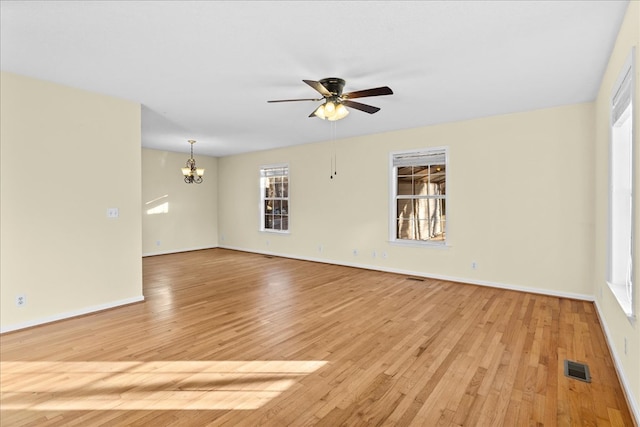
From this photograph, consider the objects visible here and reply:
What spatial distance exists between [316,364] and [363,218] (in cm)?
392

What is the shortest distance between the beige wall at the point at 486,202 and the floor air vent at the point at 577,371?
2.12 m

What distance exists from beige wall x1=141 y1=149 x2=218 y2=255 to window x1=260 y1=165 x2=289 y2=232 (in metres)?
1.73

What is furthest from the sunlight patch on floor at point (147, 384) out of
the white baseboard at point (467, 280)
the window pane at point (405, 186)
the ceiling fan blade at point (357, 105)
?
the window pane at point (405, 186)

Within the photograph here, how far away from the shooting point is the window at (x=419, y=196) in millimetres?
5359

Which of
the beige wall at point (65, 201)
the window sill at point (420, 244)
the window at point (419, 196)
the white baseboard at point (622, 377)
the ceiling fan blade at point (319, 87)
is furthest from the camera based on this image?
the window at point (419, 196)

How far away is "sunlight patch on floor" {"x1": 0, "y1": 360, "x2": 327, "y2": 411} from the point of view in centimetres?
202

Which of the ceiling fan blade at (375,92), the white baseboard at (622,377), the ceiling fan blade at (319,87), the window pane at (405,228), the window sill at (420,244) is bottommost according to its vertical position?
the white baseboard at (622,377)

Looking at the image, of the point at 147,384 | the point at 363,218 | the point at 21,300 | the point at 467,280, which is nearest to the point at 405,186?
the point at 363,218

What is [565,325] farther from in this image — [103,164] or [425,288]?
[103,164]

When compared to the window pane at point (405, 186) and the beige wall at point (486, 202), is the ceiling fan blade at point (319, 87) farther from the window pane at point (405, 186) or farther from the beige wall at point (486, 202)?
the window pane at point (405, 186)

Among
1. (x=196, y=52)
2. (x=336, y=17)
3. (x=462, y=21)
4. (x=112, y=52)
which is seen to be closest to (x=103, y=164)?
(x=112, y=52)

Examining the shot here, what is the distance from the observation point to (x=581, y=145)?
13.5ft

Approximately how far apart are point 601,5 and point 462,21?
2.81 ft

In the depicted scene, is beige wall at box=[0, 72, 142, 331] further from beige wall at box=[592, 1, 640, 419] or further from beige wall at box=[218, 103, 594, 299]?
beige wall at box=[592, 1, 640, 419]
